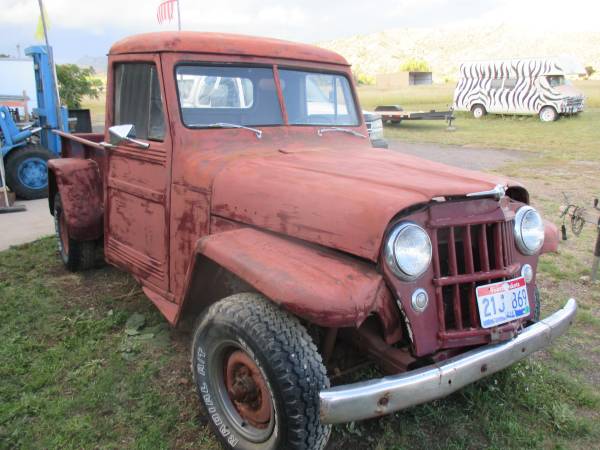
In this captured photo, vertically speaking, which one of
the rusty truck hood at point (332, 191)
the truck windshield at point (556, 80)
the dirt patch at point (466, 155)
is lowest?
the rusty truck hood at point (332, 191)

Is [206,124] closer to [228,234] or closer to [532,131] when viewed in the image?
[228,234]

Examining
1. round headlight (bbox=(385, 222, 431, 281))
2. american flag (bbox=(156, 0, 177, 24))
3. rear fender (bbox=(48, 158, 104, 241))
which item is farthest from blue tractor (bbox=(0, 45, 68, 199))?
round headlight (bbox=(385, 222, 431, 281))

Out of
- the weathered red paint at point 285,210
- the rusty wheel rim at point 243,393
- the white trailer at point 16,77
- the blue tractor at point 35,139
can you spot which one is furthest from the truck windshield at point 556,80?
the rusty wheel rim at point 243,393

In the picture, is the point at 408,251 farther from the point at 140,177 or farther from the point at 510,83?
the point at 510,83

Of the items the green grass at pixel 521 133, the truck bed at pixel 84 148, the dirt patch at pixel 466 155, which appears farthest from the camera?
the green grass at pixel 521 133

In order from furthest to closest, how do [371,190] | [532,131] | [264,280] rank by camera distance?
[532,131] → [371,190] → [264,280]

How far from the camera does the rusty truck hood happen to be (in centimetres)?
213

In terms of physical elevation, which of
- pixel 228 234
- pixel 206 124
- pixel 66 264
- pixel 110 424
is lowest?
pixel 110 424

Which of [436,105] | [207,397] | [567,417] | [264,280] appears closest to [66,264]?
[207,397]

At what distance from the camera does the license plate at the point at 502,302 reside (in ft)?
7.32

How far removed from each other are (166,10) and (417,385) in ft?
15.8

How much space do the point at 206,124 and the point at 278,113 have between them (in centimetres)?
49

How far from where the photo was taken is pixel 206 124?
310 cm

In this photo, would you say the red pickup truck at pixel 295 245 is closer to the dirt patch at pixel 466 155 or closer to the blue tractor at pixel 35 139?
the blue tractor at pixel 35 139
